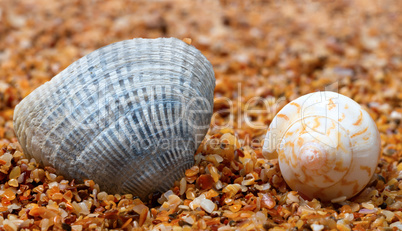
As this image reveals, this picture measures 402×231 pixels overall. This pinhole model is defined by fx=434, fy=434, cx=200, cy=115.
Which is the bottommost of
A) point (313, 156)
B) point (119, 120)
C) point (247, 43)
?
point (313, 156)

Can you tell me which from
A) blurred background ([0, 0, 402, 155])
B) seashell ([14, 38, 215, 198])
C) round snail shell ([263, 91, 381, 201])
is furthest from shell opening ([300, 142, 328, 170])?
blurred background ([0, 0, 402, 155])

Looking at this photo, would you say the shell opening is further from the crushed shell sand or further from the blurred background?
the blurred background

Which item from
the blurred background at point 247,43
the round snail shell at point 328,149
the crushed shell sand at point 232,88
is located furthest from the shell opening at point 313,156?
the blurred background at point 247,43

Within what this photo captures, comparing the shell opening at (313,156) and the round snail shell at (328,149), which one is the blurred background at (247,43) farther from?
the shell opening at (313,156)

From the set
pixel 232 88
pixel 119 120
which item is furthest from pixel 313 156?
pixel 232 88

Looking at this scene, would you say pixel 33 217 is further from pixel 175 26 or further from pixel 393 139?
pixel 175 26

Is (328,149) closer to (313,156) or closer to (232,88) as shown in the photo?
(313,156)
